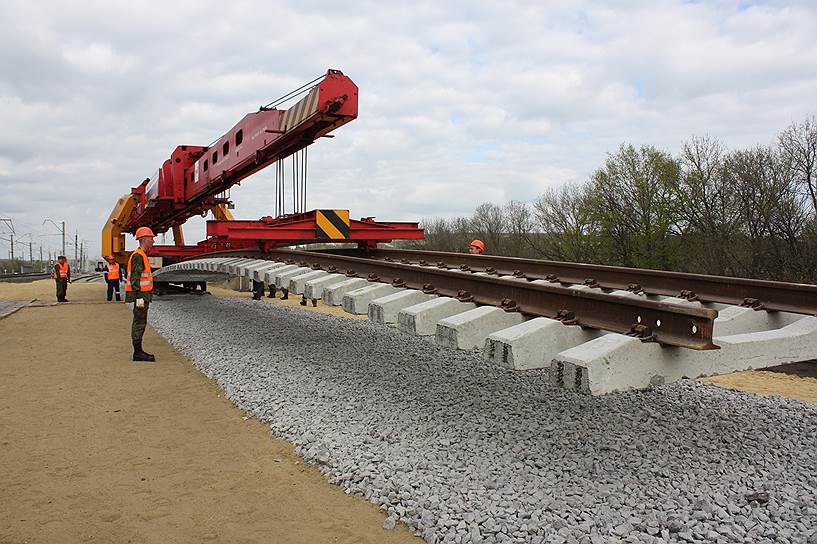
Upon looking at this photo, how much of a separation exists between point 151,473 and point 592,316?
10.2ft

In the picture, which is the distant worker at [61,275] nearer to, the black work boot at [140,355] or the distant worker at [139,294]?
the distant worker at [139,294]

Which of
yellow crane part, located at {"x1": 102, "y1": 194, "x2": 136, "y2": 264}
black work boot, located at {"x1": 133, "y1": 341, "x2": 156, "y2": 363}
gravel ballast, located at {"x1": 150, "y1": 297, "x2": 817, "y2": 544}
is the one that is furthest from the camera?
yellow crane part, located at {"x1": 102, "y1": 194, "x2": 136, "y2": 264}

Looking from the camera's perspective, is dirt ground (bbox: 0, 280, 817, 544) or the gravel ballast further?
dirt ground (bbox: 0, 280, 817, 544)

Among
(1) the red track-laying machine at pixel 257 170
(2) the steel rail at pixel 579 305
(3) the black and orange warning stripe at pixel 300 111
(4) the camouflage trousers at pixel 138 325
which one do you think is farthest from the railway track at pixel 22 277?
(2) the steel rail at pixel 579 305

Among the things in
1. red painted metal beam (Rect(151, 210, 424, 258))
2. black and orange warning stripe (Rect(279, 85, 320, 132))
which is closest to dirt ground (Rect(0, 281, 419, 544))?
red painted metal beam (Rect(151, 210, 424, 258))

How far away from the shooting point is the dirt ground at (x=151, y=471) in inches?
125

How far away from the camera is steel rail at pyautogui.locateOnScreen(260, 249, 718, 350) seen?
287cm

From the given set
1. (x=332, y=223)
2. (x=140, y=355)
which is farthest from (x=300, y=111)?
(x=140, y=355)

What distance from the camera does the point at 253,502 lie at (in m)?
3.47

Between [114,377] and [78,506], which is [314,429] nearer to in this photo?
[78,506]

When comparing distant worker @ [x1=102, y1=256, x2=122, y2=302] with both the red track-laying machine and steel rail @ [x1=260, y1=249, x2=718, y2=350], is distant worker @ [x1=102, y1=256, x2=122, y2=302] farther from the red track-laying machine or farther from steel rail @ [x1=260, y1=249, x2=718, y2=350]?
steel rail @ [x1=260, y1=249, x2=718, y2=350]

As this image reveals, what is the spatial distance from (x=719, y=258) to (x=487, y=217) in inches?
1040

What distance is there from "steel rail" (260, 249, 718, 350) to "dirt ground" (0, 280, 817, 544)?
1640mm

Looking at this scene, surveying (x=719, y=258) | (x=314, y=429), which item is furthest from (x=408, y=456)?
(x=719, y=258)
